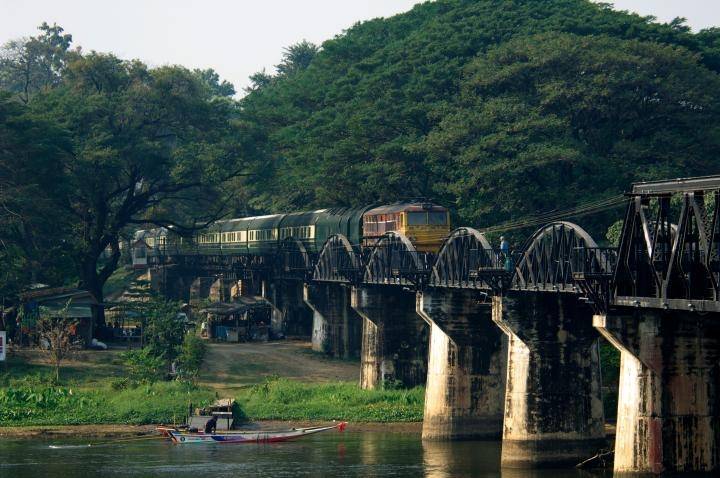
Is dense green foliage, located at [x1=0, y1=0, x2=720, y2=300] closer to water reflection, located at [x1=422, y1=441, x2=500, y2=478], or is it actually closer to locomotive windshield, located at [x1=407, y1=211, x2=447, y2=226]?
locomotive windshield, located at [x1=407, y1=211, x2=447, y2=226]

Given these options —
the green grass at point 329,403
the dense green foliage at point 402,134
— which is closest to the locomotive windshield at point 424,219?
the dense green foliage at point 402,134

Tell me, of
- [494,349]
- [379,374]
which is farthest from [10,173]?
[494,349]

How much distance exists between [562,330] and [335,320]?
1799 inches

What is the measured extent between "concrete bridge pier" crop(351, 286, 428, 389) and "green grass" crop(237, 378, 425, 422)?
4.63 ft

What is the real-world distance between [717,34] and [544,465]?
244 ft

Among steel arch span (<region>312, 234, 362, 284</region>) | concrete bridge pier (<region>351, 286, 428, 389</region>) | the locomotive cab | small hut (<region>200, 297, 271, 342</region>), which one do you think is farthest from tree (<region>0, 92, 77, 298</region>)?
the locomotive cab

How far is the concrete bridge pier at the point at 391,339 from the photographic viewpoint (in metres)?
85.9

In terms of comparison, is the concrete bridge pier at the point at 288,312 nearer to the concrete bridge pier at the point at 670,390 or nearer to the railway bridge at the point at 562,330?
the railway bridge at the point at 562,330

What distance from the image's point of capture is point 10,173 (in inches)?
4031

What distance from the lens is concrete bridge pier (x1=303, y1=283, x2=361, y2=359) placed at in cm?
10450

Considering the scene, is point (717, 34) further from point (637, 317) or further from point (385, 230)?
point (637, 317)

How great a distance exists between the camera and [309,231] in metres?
110

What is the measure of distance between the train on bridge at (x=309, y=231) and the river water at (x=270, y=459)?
1678 cm

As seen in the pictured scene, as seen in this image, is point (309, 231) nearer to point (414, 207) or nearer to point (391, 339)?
point (414, 207)
